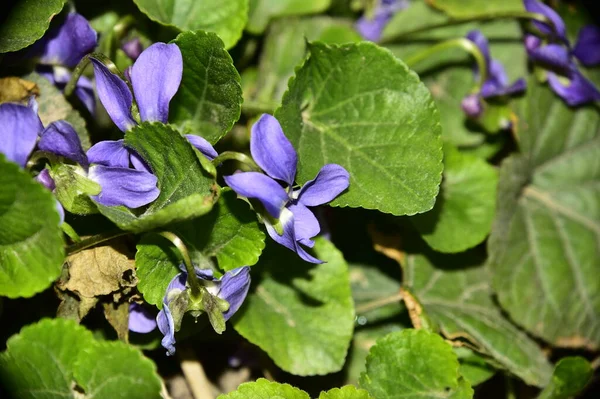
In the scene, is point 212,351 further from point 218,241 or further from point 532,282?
point 532,282

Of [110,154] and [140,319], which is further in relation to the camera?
[140,319]

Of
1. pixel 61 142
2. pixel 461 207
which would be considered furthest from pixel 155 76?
pixel 461 207

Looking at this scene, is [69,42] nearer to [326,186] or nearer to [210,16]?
[210,16]

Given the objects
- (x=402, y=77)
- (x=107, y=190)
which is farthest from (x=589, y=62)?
(x=107, y=190)

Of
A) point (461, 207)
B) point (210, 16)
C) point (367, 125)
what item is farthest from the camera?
point (461, 207)

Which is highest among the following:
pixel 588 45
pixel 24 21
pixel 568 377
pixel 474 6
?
pixel 24 21

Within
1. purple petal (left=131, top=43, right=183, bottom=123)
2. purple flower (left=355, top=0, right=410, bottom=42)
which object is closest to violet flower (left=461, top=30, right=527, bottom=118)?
purple flower (left=355, top=0, right=410, bottom=42)

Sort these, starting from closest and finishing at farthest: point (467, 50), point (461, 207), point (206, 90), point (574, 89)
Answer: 1. point (206, 90)
2. point (461, 207)
3. point (467, 50)
4. point (574, 89)
